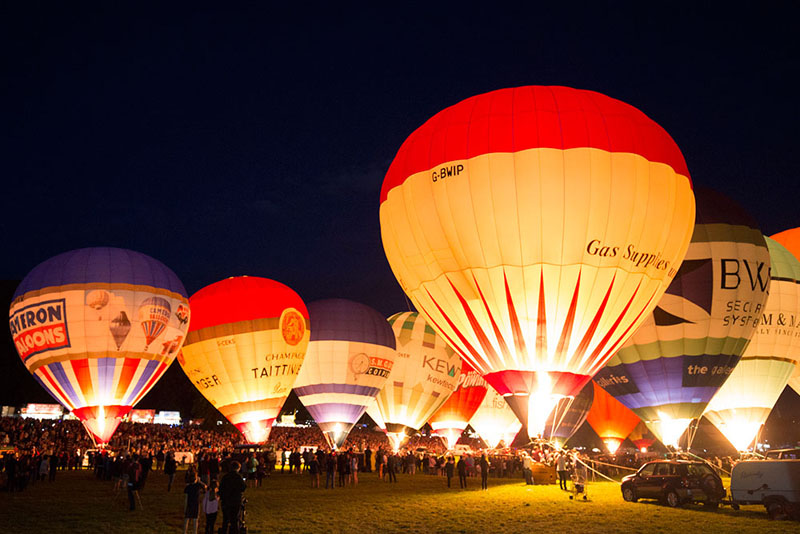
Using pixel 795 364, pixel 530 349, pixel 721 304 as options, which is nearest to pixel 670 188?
pixel 530 349

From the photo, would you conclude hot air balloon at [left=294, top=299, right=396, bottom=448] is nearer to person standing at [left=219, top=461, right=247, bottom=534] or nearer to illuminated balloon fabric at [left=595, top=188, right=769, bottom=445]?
illuminated balloon fabric at [left=595, top=188, right=769, bottom=445]

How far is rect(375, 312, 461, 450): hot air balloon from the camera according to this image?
108ft

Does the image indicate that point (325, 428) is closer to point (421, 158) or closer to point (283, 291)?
point (283, 291)

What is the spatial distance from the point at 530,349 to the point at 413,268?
3.65 m

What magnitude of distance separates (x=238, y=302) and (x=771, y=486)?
20062mm

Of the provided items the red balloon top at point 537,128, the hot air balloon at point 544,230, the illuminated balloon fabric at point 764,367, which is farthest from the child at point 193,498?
the illuminated balloon fabric at point 764,367

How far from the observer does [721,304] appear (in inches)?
811

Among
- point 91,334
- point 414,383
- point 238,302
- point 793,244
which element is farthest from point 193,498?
point 793,244

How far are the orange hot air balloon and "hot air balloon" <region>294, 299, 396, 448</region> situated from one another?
15125 millimetres

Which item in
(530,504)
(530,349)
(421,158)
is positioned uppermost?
(421,158)

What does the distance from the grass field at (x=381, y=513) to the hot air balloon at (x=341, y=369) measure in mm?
10885

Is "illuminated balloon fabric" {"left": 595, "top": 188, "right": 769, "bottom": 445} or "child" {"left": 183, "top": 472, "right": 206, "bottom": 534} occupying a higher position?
"illuminated balloon fabric" {"left": 595, "top": 188, "right": 769, "bottom": 445}

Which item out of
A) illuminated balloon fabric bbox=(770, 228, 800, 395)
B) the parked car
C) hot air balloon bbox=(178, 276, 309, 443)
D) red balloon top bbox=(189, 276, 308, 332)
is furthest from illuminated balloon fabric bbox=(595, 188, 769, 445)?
red balloon top bbox=(189, 276, 308, 332)

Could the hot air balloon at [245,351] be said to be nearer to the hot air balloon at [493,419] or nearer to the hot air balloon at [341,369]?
the hot air balloon at [341,369]
